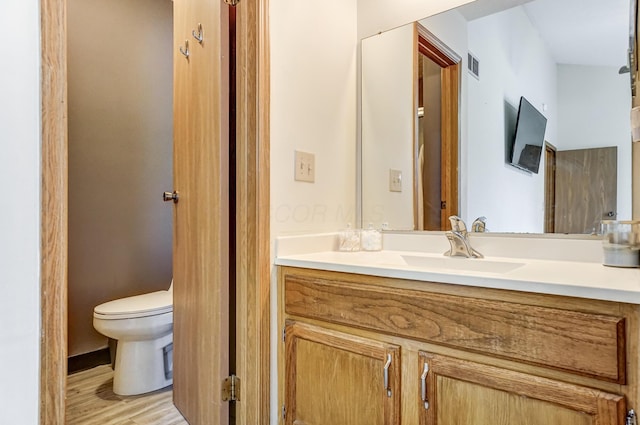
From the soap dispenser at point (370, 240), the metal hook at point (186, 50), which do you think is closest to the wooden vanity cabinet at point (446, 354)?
the soap dispenser at point (370, 240)

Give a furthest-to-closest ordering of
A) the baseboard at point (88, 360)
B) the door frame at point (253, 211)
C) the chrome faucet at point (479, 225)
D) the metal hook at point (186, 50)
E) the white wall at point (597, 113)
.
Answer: the baseboard at point (88, 360)
the metal hook at point (186, 50)
the chrome faucet at point (479, 225)
the door frame at point (253, 211)
the white wall at point (597, 113)

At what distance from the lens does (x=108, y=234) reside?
236 cm

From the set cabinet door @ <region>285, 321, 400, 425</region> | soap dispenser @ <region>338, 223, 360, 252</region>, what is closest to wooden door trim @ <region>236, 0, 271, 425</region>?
cabinet door @ <region>285, 321, 400, 425</region>

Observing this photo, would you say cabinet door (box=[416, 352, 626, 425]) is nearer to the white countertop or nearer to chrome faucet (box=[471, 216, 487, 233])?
the white countertop

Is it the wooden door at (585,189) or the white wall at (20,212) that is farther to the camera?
the wooden door at (585,189)

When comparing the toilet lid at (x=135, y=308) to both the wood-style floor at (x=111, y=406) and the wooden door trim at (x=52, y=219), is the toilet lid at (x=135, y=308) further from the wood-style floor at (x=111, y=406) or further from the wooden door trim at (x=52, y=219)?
the wooden door trim at (x=52, y=219)

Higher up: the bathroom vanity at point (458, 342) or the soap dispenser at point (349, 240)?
the soap dispenser at point (349, 240)

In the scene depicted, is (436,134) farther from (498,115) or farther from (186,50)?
(186,50)

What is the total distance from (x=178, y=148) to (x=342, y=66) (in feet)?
2.78

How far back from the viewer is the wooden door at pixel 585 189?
4.03 ft

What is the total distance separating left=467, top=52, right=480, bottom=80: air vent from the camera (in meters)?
1.49

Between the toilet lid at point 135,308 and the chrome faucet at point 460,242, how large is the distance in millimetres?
1489

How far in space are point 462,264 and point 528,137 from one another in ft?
1.80

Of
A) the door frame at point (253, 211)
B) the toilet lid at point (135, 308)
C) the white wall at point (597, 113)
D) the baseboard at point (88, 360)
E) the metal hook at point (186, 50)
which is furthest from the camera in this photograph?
the baseboard at point (88, 360)
